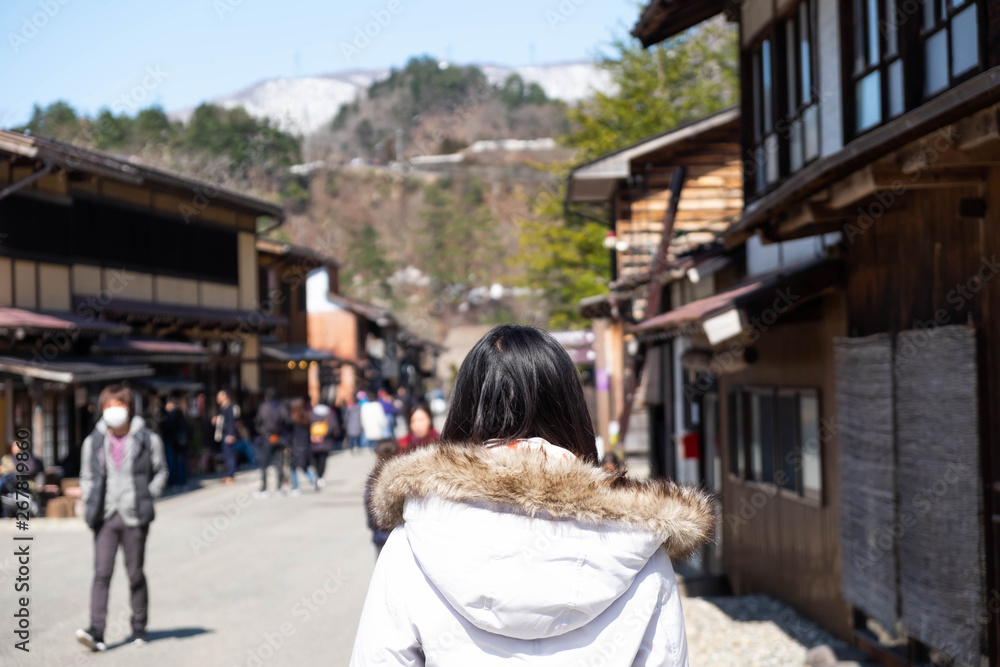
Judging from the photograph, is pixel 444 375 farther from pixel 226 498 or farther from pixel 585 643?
pixel 585 643

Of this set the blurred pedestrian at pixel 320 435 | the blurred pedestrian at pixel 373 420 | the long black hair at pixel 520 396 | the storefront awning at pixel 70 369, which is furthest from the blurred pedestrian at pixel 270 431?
the long black hair at pixel 520 396

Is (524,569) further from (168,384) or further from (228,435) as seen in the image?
(168,384)

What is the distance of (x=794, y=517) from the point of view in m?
9.65

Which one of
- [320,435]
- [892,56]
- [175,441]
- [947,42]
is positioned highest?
[892,56]

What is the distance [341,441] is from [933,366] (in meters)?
32.8

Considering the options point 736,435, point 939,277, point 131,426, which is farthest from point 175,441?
point 939,277

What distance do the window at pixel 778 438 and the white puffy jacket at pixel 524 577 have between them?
6.96m

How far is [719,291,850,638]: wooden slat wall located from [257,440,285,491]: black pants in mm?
10387

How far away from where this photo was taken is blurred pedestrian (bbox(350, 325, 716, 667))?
224cm

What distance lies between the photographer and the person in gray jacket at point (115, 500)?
26.2 ft

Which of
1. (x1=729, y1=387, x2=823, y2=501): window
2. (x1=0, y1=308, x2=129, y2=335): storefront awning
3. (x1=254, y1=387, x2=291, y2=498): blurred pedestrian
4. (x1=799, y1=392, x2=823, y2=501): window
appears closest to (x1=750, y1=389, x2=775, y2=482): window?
(x1=729, y1=387, x2=823, y2=501): window

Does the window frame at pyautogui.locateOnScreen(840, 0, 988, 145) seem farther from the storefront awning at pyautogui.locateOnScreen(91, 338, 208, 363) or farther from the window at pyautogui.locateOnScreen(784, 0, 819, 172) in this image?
the storefront awning at pyautogui.locateOnScreen(91, 338, 208, 363)

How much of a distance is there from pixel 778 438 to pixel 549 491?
8348mm

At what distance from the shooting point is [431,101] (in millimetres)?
132000
